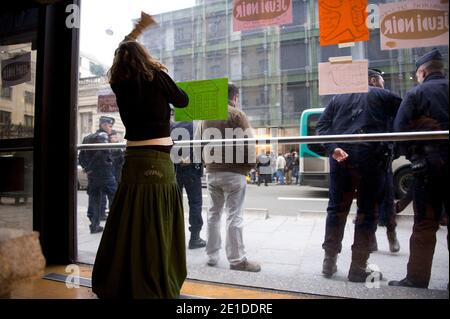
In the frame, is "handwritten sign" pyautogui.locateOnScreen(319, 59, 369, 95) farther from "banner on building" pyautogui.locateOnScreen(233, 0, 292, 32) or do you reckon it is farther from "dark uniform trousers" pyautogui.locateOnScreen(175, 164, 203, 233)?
"dark uniform trousers" pyautogui.locateOnScreen(175, 164, 203, 233)

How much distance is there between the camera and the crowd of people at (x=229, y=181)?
4.96 ft

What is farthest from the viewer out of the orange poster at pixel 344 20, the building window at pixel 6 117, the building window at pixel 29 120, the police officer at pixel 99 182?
the police officer at pixel 99 182

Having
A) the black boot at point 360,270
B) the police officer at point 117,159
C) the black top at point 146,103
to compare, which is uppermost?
the black top at point 146,103

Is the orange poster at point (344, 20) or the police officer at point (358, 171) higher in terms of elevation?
the orange poster at point (344, 20)

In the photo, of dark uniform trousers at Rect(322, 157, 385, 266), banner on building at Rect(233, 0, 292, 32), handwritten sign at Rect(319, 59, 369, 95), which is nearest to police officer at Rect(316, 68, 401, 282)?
dark uniform trousers at Rect(322, 157, 385, 266)

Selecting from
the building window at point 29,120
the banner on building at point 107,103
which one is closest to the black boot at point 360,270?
the banner on building at point 107,103

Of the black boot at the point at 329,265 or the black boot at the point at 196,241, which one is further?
the black boot at the point at 196,241

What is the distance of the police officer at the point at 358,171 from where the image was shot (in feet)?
6.48

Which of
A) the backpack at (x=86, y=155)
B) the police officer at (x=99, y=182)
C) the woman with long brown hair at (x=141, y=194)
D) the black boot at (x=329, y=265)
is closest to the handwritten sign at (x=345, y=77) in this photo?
the woman with long brown hair at (x=141, y=194)

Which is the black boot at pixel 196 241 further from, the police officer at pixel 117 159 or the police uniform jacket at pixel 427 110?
the police uniform jacket at pixel 427 110

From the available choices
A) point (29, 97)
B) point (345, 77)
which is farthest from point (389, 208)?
point (29, 97)

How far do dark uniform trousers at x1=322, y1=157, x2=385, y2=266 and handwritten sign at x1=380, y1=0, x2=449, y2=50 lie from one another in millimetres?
760

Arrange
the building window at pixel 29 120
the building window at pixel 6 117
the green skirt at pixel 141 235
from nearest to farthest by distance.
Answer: the green skirt at pixel 141 235 < the building window at pixel 29 120 < the building window at pixel 6 117
